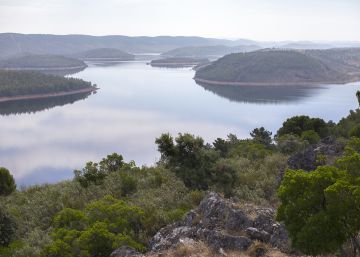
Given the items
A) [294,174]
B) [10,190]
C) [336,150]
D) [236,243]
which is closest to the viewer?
[294,174]

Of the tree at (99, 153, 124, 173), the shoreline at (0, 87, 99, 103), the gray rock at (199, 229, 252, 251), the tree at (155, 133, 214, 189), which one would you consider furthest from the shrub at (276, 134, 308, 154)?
the shoreline at (0, 87, 99, 103)

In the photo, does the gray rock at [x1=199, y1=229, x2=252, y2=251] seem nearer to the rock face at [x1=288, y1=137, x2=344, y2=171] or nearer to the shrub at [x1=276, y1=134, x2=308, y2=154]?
the rock face at [x1=288, y1=137, x2=344, y2=171]

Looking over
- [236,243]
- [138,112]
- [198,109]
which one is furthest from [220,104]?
[236,243]

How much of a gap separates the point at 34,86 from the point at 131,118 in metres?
66.8

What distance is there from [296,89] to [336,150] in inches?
5817

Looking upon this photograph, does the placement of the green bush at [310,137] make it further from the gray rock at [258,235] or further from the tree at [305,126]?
the gray rock at [258,235]

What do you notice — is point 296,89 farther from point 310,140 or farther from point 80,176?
point 80,176

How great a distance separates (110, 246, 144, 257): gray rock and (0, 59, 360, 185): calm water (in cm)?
4769

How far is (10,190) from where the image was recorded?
3806cm

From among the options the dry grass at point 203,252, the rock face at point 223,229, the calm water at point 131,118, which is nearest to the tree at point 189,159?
the rock face at point 223,229

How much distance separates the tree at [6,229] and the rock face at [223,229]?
8.88 m

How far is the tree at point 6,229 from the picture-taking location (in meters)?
21.7

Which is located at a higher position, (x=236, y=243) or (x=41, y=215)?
(x=236, y=243)

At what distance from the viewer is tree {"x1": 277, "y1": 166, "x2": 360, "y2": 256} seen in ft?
37.7
